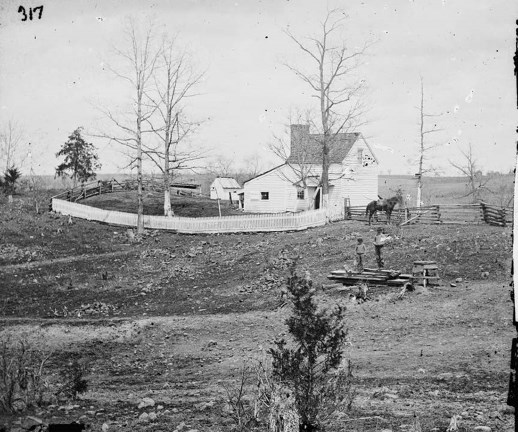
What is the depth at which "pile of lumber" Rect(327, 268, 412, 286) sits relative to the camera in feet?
63.2

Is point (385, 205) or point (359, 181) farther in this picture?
point (359, 181)

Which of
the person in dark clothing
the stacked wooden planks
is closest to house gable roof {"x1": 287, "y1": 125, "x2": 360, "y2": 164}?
the stacked wooden planks

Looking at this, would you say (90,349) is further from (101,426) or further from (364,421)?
(364,421)

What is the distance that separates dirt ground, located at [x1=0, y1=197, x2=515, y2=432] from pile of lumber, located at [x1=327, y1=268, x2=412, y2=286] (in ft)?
1.34

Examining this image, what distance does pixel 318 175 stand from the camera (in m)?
44.2

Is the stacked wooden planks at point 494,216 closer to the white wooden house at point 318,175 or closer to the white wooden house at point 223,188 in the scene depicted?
the white wooden house at point 318,175

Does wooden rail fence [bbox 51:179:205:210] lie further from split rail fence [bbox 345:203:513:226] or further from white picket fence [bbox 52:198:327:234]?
split rail fence [bbox 345:203:513:226]

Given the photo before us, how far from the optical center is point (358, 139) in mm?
44844

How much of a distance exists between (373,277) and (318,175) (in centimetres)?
2513

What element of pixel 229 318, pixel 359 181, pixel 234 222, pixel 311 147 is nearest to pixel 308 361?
pixel 229 318

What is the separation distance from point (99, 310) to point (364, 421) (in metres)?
13.6

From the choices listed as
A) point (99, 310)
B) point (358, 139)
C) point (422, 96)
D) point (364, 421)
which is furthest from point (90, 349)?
point (422, 96)

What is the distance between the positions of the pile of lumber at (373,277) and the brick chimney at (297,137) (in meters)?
25.2

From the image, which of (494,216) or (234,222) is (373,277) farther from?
(234,222)
